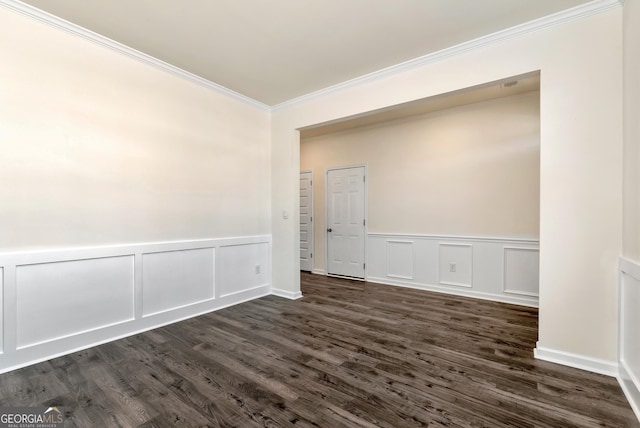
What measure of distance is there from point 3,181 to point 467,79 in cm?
Result: 404

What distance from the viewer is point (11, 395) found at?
196 cm

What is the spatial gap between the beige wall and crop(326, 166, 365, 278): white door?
0.21 metres

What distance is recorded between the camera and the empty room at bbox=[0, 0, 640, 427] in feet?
6.48

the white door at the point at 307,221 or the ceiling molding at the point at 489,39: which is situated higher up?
the ceiling molding at the point at 489,39

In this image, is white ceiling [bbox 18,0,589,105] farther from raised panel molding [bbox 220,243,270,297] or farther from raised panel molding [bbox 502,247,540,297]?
raised panel molding [bbox 502,247,540,297]

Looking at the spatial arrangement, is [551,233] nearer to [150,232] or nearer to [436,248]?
[436,248]

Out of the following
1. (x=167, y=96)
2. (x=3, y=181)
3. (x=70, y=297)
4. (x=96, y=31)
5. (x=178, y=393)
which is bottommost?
(x=178, y=393)

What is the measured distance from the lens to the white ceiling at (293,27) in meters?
2.30

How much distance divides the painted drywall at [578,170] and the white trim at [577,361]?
0.12ft

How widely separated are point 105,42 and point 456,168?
456 centimetres

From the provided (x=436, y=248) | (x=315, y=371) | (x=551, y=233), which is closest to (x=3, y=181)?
(x=315, y=371)

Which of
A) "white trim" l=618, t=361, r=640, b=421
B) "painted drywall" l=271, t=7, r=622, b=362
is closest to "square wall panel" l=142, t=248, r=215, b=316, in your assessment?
"painted drywall" l=271, t=7, r=622, b=362

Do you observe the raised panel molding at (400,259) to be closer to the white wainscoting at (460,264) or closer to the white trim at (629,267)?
the white wainscoting at (460,264)

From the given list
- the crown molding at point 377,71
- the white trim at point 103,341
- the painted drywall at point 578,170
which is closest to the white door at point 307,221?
the white trim at point 103,341
